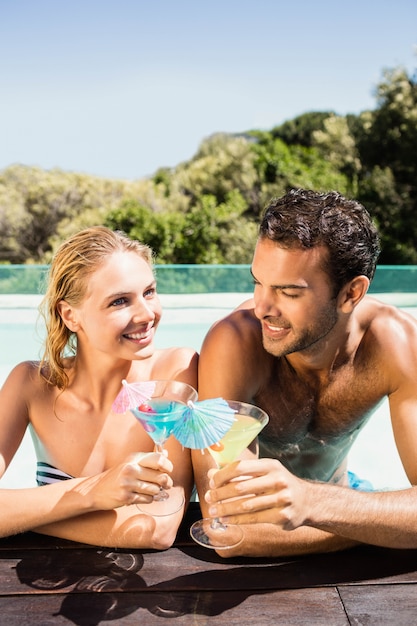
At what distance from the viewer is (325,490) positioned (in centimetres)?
189

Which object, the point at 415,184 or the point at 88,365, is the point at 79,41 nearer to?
the point at 415,184

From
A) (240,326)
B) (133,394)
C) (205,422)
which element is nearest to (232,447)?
(205,422)

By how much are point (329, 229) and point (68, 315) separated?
1.06 metres

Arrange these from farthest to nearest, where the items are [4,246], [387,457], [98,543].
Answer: [4,246]
[387,457]
[98,543]

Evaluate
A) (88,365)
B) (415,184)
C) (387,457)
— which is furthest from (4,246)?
(88,365)

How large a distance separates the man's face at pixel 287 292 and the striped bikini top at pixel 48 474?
0.93m

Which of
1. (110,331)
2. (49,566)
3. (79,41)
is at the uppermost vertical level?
(79,41)

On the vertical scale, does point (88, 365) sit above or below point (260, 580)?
above

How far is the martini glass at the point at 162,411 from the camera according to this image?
5.90 feet

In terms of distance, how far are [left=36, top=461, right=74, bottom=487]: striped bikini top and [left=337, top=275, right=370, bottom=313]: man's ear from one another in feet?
4.14

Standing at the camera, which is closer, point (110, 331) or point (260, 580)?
point (260, 580)

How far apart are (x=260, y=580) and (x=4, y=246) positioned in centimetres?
2067

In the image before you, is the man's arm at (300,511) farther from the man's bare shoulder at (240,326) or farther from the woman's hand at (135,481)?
the man's bare shoulder at (240,326)

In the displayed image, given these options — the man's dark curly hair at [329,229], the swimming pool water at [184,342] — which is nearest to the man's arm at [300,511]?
the man's dark curly hair at [329,229]
